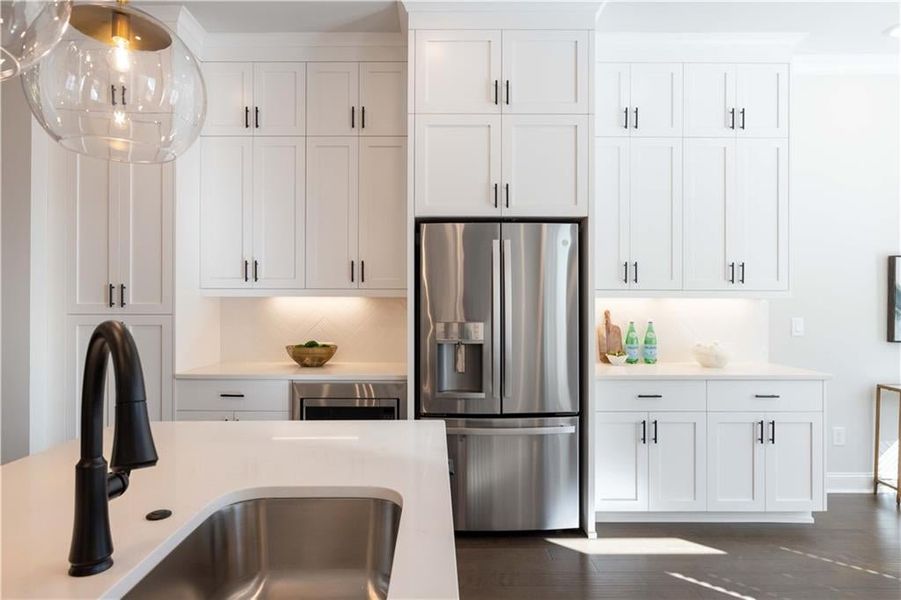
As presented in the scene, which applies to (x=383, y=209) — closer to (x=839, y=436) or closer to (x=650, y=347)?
(x=650, y=347)

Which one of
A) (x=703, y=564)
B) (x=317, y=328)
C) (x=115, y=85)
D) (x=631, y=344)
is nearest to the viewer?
(x=115, y=85)

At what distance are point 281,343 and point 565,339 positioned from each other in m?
1.88

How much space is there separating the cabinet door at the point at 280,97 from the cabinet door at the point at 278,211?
0.22ft

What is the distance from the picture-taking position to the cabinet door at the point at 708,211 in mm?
3326

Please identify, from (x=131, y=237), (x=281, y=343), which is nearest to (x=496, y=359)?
(x=281, y=343)

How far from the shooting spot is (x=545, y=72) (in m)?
2.99

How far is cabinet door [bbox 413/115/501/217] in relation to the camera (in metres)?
2.99

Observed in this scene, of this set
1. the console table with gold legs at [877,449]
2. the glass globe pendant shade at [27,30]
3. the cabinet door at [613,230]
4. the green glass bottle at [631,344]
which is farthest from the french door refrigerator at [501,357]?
the console table with gold legs at [877,449]

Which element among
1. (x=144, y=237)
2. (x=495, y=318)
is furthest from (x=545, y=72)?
(x=144, y=237)

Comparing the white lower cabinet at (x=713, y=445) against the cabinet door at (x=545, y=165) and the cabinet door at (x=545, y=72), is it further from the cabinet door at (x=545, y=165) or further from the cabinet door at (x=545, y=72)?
the cabinet door at (x=545, y=72)

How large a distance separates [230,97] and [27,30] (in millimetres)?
2656

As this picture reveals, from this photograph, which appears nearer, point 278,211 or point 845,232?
point 278,211

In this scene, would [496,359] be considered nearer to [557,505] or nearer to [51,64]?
[557,505]

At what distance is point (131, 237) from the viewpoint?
309 cm
